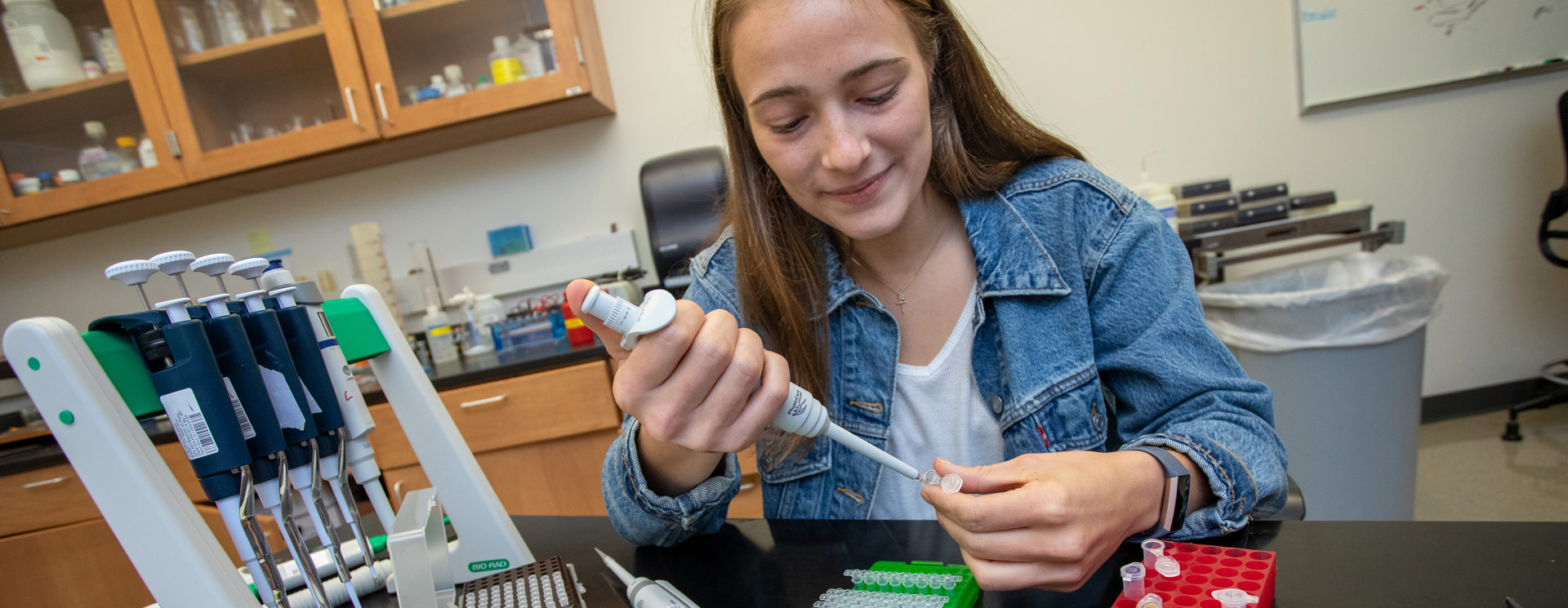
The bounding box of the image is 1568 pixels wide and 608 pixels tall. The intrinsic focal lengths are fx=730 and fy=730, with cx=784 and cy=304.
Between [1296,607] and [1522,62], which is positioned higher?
[1522,62]

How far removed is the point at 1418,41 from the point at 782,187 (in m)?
2.25

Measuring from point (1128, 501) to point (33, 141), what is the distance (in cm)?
301

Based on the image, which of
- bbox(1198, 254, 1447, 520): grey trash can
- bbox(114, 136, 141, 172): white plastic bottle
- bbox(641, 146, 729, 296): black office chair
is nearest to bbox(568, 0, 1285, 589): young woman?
bbox(1198, 254, 1447, 520): grey trash can

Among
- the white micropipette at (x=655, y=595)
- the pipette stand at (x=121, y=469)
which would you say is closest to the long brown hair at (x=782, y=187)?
the white micropipette at (x=655, y=595)

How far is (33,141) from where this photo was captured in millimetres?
2150

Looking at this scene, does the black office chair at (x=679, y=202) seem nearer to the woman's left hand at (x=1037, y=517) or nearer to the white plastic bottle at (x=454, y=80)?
the white plastic bottle at (x=454, y=80)

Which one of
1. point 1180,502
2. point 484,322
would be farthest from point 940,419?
point 484,322

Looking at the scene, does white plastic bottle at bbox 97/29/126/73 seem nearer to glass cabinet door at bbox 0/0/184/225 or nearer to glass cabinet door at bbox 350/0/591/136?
glass cabinet door at bbox 0/0/184/225

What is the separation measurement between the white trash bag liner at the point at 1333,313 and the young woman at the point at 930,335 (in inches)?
30.9

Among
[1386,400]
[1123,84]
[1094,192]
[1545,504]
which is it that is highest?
[1123,84]

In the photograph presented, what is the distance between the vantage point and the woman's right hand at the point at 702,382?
518 millimetres

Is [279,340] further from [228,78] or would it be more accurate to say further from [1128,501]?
[228,78]

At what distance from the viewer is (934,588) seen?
0.55 metres

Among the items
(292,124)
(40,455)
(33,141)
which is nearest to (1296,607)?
(292,124)
